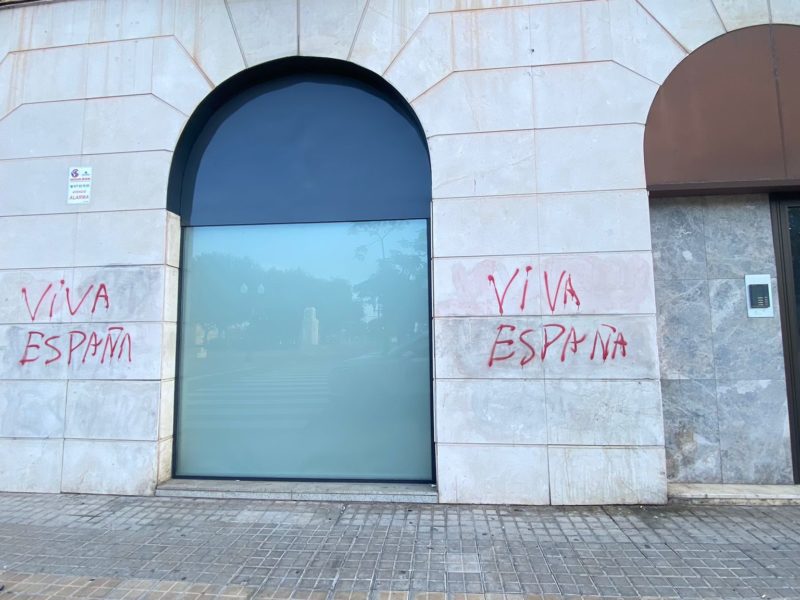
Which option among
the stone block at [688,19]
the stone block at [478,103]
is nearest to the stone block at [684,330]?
the stone block at [478,103]

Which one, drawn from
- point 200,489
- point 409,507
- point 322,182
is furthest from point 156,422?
point 322,182

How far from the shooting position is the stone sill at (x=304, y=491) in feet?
15.5

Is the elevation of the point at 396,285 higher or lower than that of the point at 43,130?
lower

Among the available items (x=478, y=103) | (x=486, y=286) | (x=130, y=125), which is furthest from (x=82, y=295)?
(x=478, y=103)

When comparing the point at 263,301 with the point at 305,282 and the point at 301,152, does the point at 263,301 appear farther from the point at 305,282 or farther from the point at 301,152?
the point at 301,152

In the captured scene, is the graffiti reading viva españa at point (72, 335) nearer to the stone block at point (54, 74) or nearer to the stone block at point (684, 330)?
the stone block at point (54, 74)

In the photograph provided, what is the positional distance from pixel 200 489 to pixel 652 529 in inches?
178

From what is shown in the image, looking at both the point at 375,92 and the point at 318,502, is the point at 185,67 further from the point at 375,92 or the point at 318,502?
the point at 318,502

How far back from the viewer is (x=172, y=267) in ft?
17.9

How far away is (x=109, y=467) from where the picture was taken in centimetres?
508

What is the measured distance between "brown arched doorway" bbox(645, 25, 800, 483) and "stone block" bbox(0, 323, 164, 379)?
5.91 m

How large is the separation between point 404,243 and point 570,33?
9.88 feet

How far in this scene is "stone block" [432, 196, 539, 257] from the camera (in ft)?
16.2

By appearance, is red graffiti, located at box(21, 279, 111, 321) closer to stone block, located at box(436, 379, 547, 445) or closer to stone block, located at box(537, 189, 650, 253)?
stone block, located at box(436, 379, 547, 445)
